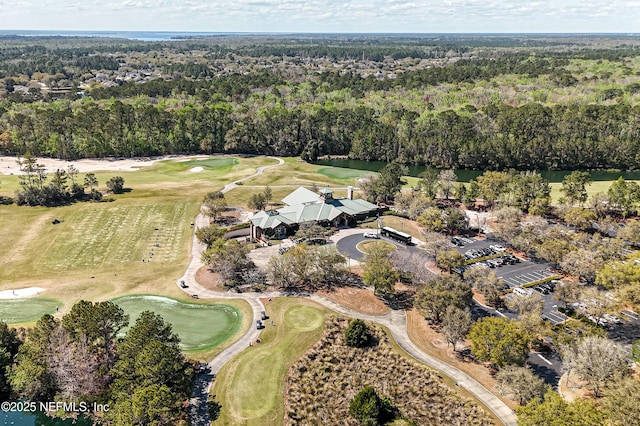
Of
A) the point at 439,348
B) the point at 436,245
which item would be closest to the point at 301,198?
the point at 436,245

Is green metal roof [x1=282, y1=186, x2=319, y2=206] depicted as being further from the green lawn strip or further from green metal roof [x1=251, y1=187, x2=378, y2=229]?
the green lawn strip

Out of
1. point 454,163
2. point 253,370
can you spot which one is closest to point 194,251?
point 253,370

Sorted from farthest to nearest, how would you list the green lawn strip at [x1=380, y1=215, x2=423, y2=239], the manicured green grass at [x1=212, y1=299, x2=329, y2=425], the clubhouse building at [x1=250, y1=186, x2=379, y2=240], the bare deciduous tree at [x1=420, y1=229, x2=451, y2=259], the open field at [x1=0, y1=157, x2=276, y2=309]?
the green lawn strip at [x1=380, y1=215, x2=423, y2=239]
the clubhouse building at [x1=250, y1=186, x2=379, y2=240]
the bare deciduous tree at [x1=420, y1=229, x2=451, y2=259]
the open field at [x1=0, y1=157, x2=276, y2=309]
the manicured green grass at [x1=212, y1=299, x2=329, y2=425]

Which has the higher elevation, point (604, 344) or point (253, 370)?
point (604, 344)

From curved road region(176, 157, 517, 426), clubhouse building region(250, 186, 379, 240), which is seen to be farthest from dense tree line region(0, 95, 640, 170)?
curved road region(176, 157, 517, 426)

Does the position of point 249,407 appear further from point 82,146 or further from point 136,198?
point 82,146

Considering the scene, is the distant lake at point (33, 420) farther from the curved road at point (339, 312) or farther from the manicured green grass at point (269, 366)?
the manicured green grass at point (269, 366)
